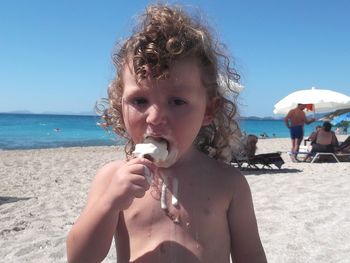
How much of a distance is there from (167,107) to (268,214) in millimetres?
4132

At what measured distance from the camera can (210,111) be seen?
5.98ft

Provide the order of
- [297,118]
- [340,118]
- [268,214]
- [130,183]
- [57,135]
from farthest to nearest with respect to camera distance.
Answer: [57,135] < [340,118] < [297,118] < [268,214] < [130,183]

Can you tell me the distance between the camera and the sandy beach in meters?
3.93

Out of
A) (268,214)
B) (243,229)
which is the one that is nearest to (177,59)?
(243,229)

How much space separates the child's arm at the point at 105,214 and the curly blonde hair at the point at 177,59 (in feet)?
1.24

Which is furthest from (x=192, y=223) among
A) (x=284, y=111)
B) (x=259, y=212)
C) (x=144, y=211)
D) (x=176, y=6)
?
(x=284, y=111)

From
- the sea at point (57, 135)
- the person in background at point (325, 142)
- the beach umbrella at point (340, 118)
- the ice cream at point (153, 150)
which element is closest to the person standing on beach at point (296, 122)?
the person in background at point (325, 142)

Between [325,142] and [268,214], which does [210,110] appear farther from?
[325,142]

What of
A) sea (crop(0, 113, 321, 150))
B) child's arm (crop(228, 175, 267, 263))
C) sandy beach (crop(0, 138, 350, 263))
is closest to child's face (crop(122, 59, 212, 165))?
child's arm (crop(228, 175, 267, 263))

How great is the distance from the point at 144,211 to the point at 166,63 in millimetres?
610

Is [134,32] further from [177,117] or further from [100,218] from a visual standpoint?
[100,218]

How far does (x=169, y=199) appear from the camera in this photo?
1.68 meters

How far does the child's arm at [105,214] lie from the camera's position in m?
1.40

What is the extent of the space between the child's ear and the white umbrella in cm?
1252
